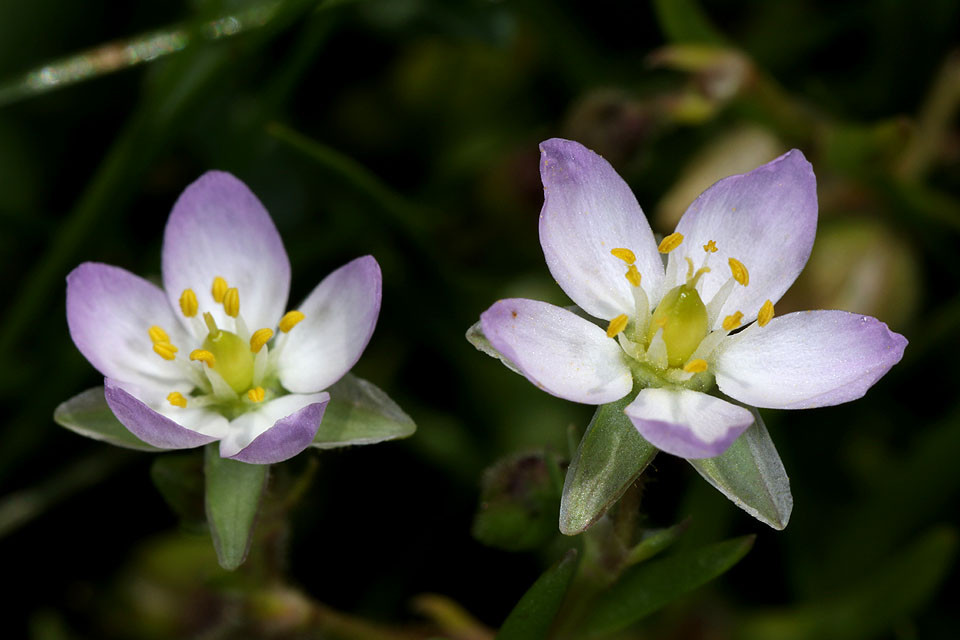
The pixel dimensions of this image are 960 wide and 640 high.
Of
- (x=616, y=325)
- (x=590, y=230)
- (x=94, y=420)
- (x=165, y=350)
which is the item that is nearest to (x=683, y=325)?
(x=616, y=325)

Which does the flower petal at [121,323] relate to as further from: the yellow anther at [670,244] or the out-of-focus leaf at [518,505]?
the yellow anther at [670,244]

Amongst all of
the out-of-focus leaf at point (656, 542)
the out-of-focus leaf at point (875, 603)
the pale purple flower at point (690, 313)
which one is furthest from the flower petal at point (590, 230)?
the out-of-focus leaf at point (875, 603)

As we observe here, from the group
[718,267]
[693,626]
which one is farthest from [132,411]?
[693,626]

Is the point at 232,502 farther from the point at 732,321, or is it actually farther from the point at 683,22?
the point at 683,22

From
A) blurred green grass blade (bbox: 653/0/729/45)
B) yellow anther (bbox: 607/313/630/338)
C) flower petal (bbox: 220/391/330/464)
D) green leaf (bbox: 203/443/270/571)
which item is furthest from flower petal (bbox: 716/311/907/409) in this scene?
blurred green grass blade (bbox: 653/0/729/45)

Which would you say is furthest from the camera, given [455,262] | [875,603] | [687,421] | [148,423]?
[455,262]

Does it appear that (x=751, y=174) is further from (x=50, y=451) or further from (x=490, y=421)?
(x=50, y=451)

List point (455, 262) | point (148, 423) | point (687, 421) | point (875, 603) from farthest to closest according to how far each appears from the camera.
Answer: point (455, 262), point (875, 603), point (687, 421), point (148, 423)
